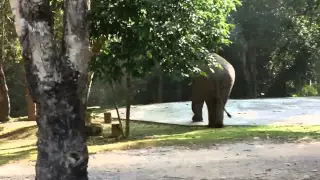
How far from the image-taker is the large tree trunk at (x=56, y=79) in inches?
192

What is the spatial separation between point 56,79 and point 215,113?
1090cm

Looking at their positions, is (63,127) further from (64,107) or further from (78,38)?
(78,38)

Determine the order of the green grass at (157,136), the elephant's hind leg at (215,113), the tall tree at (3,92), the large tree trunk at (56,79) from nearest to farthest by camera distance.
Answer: the large tree trunk at (56,79) < the green grass at (157,136) < the elephant's hind leg at (215,113) < the tall tree at (3,92)

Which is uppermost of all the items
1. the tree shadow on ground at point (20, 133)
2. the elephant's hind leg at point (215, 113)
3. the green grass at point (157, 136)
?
the elephant's hind leg at point (215, 113)

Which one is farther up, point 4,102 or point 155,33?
point 155,33

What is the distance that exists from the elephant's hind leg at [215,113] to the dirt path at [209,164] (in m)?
4.78

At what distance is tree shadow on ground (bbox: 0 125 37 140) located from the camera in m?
18.2

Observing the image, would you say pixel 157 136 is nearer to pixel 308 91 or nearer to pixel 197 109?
pixel 197 109

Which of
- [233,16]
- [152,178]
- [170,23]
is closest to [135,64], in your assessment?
[170,23]

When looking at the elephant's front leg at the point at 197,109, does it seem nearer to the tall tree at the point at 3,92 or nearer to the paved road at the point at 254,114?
the paved road at the point at 254,114

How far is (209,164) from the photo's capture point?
8.17 m

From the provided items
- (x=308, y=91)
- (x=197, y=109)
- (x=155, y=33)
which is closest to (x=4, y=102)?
(x=197, y=109)

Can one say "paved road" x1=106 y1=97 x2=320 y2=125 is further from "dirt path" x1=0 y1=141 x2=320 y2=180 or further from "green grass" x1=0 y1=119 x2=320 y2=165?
"dirt path" x1=0 y1=141 x2=320 y2=180

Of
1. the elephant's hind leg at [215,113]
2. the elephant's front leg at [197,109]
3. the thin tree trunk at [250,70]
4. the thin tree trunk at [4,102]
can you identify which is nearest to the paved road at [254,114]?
the elephant's front leg at [197,109]
